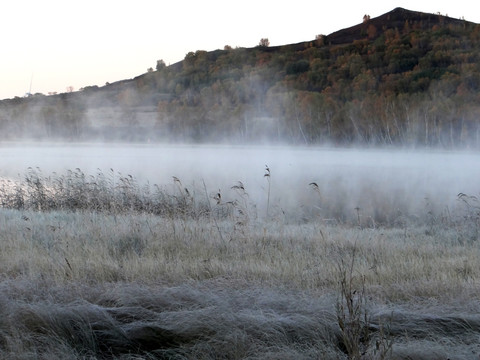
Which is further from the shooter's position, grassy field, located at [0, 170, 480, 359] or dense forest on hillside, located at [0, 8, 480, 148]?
dense forest on hillside, located at [0, 8, 480, 148]

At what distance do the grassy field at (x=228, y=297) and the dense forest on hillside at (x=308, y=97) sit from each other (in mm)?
49735

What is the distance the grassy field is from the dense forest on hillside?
4974 cm

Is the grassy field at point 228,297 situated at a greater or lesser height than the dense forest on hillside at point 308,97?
lesser

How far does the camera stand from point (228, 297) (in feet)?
14.9

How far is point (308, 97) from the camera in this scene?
69.1m

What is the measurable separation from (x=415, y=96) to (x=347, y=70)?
25.2 metres

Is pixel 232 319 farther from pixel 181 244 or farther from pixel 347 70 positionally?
pixel 347 70

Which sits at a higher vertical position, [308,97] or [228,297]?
[308,97]

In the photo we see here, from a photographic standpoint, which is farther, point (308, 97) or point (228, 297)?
point (308, 97)

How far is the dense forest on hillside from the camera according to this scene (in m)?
58.9

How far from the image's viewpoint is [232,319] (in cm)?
399

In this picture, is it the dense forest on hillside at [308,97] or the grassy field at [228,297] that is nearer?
the grassy field at [228,297]

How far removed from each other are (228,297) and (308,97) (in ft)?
217

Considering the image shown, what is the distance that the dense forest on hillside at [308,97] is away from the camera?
58.9 m
